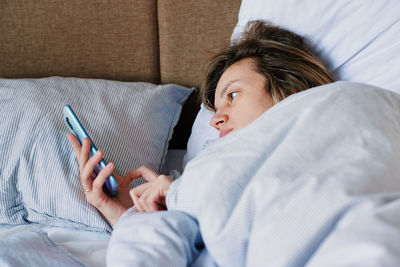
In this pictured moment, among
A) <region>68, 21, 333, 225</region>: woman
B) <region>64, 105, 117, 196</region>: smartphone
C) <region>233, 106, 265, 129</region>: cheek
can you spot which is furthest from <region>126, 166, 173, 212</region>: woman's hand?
<region>233, 106, 265, 129</region>: cheek

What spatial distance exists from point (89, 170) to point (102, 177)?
0.12ft

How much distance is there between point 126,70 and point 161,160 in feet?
1.32

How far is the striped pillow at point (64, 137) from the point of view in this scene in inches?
40.3

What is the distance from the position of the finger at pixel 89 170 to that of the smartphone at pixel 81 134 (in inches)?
0.9

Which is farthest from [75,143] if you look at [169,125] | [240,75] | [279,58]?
[279,58]

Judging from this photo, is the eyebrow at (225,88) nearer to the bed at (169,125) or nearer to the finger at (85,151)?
the bed at (169,125)

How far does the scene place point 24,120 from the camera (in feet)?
3.61

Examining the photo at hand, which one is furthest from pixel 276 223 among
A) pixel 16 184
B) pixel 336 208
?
pixel 16 184

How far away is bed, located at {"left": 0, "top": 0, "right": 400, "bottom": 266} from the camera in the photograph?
0.59 m

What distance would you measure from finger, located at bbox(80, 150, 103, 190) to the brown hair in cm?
41

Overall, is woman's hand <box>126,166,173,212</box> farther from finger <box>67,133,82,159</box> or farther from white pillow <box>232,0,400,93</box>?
white pillow <box>232,0,400,93</box>

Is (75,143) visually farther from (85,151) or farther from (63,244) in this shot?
(63,244)

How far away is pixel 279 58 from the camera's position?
1021 mm

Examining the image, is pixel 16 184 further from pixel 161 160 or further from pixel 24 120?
pixel 161 160
